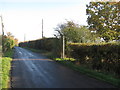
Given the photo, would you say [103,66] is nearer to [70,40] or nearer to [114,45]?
[114,45]

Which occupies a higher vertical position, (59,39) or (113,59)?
(59,39)

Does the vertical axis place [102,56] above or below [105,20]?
below

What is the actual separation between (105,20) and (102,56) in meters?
20.1

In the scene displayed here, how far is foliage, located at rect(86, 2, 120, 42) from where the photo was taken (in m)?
28.7

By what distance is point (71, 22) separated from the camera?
1053 inches

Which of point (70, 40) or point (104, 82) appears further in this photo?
point (70, 40)

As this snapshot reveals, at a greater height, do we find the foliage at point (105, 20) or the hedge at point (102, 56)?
the foliage at point (105, 20)

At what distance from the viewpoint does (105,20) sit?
1172 inches

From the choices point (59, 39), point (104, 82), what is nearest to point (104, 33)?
point (59, 39)

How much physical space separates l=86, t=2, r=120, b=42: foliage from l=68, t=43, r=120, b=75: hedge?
1610cm

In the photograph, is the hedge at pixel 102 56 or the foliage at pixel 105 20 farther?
the foliage at pixel 105 20

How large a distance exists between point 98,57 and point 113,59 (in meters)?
1.49

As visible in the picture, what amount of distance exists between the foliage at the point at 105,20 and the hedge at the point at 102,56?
16101 millimetres

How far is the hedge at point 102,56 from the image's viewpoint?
32.6 ft
